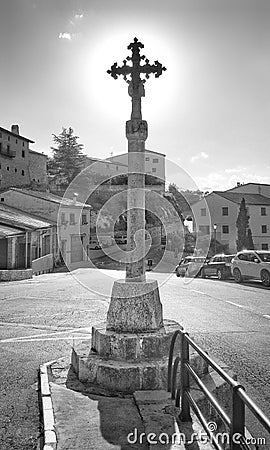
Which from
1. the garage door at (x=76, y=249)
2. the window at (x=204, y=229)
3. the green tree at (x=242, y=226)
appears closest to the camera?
the garage door at (x=76, y=249)

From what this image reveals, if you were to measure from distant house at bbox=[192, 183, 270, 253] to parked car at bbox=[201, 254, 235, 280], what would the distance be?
27.3m

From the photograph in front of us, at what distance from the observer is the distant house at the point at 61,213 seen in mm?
42000

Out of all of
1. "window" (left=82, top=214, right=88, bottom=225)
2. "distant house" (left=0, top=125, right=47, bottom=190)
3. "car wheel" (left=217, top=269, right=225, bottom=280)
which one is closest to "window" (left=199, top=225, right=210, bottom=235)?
"window" (left=82, top=214, right=88, bottom=225)

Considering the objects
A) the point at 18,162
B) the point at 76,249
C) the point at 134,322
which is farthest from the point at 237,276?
the point at 18,162

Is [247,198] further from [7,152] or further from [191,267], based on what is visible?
[7,152]

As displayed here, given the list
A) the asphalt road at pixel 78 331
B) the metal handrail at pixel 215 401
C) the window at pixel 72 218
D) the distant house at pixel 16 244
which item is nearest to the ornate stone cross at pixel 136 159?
the metal handrail at pixel 215 401

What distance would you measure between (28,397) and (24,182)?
216ft

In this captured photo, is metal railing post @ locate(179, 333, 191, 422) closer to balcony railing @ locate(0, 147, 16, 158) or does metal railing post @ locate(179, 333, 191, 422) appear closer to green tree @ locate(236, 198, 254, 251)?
green tree @ locate(236, 198, 254, 251)

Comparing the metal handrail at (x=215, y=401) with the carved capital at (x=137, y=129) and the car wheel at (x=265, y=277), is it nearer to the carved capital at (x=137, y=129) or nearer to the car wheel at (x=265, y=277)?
the carved capital at (x=137, y=129)

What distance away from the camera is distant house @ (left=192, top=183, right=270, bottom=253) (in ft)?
181

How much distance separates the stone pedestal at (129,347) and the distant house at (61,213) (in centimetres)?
3643

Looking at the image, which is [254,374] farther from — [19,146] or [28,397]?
[19,146]

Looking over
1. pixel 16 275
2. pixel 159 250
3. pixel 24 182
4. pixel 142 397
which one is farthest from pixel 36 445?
pixel 24 182

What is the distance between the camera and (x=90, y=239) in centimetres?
5259
